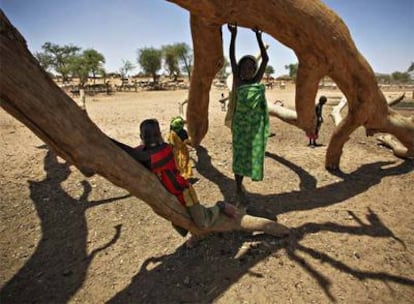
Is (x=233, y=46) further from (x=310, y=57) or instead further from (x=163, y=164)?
(x=163, y=164)

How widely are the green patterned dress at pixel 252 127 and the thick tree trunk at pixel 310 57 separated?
1.91ft

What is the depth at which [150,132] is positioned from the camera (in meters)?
1.93

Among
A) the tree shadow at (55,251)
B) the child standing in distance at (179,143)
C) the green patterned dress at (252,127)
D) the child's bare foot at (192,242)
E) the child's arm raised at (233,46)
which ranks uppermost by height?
the child's arm raised at (233,46)

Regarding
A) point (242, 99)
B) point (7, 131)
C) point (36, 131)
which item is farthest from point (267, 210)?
point (7, 131)

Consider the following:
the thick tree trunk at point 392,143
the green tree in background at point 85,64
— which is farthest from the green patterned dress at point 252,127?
the green tree in background at point 85,64

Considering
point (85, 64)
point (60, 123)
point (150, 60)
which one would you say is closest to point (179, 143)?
point (60, 123)

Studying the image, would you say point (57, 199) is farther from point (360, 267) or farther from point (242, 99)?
point (360, 267)

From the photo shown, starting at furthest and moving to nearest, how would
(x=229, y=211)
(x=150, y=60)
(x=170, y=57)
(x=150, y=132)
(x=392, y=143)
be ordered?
(x=170, y=57) → (x=150, y=60) → (x=392, y=143) → (x=229, y=211) → (x=150, y=132)

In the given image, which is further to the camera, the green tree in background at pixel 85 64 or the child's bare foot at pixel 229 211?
the green tree in background at pixel 85 64

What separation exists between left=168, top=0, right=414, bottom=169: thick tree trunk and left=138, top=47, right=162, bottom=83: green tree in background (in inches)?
1402

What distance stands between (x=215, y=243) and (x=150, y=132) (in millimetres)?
1303

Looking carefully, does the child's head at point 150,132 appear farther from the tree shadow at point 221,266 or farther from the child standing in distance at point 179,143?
the child standing in distance at point 179,143

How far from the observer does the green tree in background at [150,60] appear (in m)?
37.4

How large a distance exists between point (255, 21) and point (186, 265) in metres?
2.22
